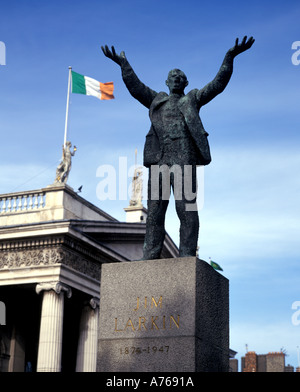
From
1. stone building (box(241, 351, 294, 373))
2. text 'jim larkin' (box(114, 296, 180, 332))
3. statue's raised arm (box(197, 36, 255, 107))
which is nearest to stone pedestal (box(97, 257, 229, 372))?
text 'jim larkin' (box(114, 296, 180, 332))

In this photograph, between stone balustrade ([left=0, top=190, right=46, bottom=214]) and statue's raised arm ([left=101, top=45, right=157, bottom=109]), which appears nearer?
statue's raised arm ([left=101, top=45, right=157, bottom=109])

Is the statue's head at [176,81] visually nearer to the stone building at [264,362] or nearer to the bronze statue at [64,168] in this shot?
the bronze statue at [64,168]

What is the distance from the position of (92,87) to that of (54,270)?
9.88m

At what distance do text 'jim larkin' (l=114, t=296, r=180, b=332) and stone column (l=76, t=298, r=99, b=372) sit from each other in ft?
69.9

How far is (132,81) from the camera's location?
1117 cm

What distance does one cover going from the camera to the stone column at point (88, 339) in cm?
3067

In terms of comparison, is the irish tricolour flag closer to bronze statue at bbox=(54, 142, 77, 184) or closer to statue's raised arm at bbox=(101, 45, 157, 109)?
bronze statue at bbox=(54, 142, 77, 184)

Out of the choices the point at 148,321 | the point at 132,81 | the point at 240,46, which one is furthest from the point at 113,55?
the point at 148,321

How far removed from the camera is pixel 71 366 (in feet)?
115

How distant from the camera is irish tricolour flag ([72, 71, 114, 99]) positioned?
3448 centimetres

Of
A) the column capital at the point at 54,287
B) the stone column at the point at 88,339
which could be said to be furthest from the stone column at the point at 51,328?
the stone column at the point at 88,339
